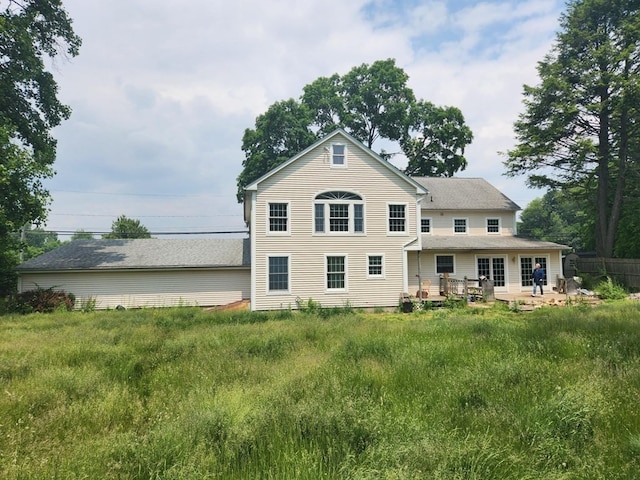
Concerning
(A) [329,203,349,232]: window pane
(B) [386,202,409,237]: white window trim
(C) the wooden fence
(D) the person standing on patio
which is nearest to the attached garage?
(A) [329,203,349,232]: window pane

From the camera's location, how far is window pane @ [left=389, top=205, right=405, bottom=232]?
1870cm

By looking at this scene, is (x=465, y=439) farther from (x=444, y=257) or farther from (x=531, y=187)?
(x=531, y=187)

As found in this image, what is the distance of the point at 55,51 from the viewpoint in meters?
19.2

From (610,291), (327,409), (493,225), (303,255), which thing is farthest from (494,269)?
(327,409)

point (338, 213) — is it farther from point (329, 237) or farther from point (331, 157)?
point (331, 157)

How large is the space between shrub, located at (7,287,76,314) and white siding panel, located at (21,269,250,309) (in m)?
0.64

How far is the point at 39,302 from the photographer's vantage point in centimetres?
1688

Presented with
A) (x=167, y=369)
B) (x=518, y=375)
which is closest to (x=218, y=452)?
(x=167, y=369)

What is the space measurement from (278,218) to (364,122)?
29.2 m

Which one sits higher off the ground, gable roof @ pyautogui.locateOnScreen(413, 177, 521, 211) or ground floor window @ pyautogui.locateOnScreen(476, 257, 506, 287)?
gable roof @ pyautogui.locateOnScreen(413, 177, 521, 211)

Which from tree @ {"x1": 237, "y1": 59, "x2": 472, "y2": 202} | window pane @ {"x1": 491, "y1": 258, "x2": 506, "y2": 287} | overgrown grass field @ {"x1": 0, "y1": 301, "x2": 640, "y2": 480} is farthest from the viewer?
tree @ {"x1": 237, "y1": 59, "x2": 472, "y2": 202}

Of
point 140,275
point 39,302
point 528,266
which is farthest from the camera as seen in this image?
point 528,266

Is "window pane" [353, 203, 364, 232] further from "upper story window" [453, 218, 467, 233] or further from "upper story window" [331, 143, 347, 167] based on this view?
"upper story window" [453, 218, 467, 233]

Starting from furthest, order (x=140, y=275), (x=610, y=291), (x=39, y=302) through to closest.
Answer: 1. (x=610, y=291)
2. (x=140, y=275)
3. (x=39, y=302)
